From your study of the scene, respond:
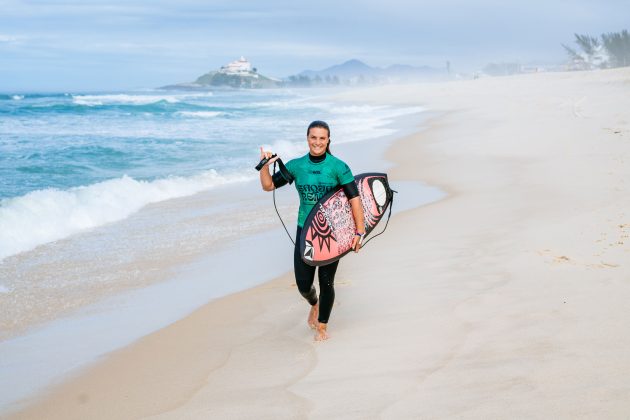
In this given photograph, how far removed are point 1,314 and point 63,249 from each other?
2.23m

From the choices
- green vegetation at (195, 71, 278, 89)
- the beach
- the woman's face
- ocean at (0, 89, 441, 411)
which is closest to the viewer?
the beach

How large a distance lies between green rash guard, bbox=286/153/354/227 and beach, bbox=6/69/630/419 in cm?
98

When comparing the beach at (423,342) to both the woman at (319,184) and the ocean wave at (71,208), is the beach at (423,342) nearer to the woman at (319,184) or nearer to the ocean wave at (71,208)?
the woman at (319,184)

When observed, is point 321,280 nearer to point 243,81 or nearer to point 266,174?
point 266,174

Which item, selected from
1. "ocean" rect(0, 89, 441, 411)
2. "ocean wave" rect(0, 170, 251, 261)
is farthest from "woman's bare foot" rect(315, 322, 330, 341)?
"ocean wave" rect(0, 170, 251, 261)

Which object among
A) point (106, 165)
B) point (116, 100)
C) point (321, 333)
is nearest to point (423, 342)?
point (321, 333)

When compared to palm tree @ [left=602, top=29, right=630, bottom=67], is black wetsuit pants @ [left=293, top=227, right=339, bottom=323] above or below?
below

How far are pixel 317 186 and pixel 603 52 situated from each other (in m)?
119

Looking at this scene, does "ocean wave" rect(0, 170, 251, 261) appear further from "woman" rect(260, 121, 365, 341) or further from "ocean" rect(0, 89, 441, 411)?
"woman" rect(260, 121, 365, 341)

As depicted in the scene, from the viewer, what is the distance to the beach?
10.4ft

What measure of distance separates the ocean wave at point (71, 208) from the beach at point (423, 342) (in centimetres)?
363

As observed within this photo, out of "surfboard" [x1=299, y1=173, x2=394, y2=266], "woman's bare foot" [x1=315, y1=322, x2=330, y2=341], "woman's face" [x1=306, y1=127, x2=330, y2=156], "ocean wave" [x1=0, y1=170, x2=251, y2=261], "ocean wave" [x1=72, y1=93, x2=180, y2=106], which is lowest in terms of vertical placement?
"woman's bare foot" [x1=315, y1=322, x2=330, y2=341]

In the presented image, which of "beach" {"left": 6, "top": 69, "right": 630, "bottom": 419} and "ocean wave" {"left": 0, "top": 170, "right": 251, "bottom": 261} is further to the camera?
"ocean wave" {"left": 0, "top": 170, "right": 251, "bottom": 261}

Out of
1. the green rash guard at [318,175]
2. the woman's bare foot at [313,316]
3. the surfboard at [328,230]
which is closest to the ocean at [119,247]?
the woman's bare foot at [313,316]
